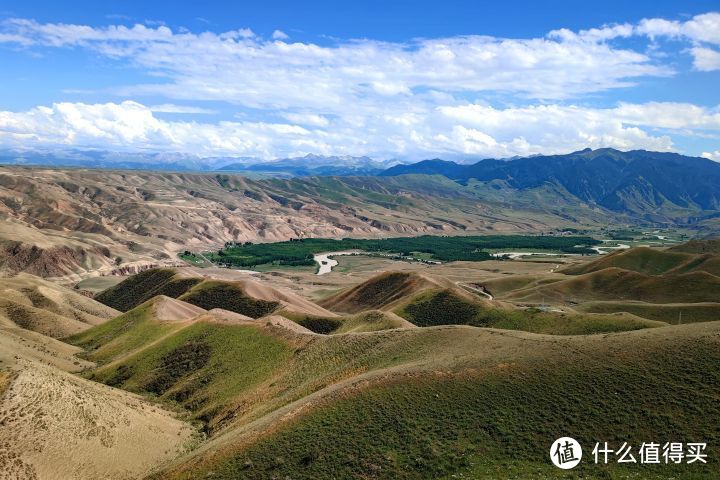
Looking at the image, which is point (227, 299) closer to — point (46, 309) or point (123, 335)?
point (123, 335)

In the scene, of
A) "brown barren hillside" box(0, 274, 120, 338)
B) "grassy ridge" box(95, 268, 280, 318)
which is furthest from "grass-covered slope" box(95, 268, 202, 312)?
"brown barren hillside" box(0, 274, 120, 338)

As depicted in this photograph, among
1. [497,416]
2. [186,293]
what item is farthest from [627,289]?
[186,293]

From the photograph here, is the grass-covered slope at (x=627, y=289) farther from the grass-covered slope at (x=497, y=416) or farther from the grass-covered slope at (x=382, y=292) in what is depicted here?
the grass-covered slope at (x=497, y=416)

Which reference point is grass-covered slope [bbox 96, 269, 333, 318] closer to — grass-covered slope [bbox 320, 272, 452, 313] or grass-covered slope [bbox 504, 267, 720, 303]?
grass-covered slope [bbox 320, 272, 452, 313]

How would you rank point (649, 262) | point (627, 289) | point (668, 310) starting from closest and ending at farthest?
point (668, 310), point (627, 289), point (649, 262)

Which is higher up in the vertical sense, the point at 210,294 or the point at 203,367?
the point at 203,367

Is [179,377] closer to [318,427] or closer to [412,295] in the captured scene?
[318,427]

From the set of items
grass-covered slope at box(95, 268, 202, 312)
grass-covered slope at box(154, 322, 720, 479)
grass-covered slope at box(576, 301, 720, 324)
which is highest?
grass-covered slope at box(154, 322, 720, 479)

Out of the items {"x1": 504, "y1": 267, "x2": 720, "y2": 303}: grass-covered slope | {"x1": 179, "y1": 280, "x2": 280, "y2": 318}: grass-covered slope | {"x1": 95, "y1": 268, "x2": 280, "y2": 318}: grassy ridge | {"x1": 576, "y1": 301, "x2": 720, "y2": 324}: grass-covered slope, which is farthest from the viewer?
{"x1": 504, "y1": 267, "x2": 720, "y2": 303}: grass-covered slope

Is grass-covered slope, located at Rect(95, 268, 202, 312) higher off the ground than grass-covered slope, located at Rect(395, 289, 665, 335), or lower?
lower

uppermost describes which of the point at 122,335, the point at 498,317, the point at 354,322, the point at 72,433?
the point at 72,433
